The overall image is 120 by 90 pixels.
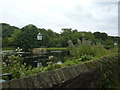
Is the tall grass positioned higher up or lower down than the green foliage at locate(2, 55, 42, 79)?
higher up

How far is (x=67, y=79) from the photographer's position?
7.36 feet

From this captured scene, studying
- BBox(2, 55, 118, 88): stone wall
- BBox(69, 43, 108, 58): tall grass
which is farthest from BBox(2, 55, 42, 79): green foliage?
BBox(69, 43, 108, 58): tall grass

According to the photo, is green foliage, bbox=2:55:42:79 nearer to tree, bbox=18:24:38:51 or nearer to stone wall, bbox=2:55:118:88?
stone wall, bbox=2:55:118:88

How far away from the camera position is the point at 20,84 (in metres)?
1.62

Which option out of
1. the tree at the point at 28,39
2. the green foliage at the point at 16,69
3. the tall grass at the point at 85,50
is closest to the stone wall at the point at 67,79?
the green foliage at the point at 16,69

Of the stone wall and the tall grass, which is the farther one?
the tall grass

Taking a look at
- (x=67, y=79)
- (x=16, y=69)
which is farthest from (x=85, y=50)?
(x=67, y=79)

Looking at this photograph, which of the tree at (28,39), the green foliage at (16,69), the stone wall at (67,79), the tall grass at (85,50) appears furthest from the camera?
the tree at (28,39)

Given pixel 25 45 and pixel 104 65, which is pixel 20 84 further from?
pixel 25 45

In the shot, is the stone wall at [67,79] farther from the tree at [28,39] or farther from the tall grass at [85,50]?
the tree at [28,39]

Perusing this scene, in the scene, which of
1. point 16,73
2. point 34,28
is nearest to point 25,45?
point 34,28

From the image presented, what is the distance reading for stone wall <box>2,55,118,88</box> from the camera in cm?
169

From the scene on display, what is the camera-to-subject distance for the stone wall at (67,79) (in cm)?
169

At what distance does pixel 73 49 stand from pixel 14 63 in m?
2.28
